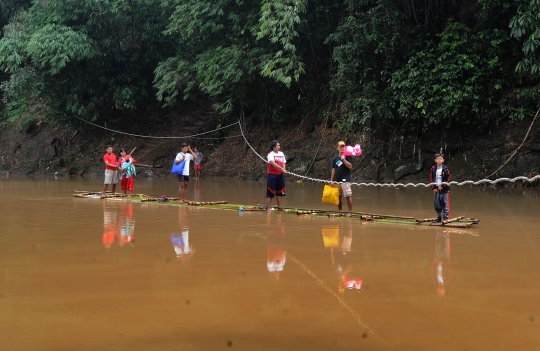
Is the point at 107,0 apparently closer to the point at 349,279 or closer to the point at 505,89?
the point at 505,89

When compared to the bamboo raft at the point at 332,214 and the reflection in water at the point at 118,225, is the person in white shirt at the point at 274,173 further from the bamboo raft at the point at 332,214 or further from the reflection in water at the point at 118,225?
the reflection in water at the point at 118,225

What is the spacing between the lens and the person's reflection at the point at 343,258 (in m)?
6.03

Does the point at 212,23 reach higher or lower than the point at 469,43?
higher

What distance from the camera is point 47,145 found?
34.5 metres

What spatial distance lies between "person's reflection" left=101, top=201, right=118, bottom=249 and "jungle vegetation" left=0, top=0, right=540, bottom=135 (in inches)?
398

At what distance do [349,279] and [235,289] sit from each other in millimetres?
1145

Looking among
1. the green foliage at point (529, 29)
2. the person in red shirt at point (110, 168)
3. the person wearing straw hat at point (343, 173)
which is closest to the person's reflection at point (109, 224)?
the person in red shirt at point (110, 168)

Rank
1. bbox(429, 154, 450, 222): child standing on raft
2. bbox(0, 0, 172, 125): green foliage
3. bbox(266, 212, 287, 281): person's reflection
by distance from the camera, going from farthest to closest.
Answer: bbox(0, 0, 172, 125): green foliage
bbox(429, 154, 450, 222): child standing on raft
bbox(266, 212, 287, 281): person's reflection

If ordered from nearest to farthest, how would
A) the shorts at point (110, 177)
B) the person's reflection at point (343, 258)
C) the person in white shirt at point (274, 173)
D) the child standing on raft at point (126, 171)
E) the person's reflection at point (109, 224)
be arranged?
the person's reflection at point (343, 258) → the person's reflection at point (109, 224) → the person in white shirt at point (274, 173) → the child standing on raft at point (126, 171) → the shorts at point (110, 177)

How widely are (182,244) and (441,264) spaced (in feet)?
10.6

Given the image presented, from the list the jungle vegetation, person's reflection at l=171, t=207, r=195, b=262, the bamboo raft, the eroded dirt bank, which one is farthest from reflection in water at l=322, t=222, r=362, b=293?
the eroded dirt bank

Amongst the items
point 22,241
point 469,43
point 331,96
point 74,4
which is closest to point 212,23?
point 331,96

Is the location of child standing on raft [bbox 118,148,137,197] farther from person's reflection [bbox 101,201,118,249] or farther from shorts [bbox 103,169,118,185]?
person's reflection [bbox 101,201,118,249]

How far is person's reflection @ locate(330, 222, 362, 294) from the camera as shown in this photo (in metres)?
6.03
